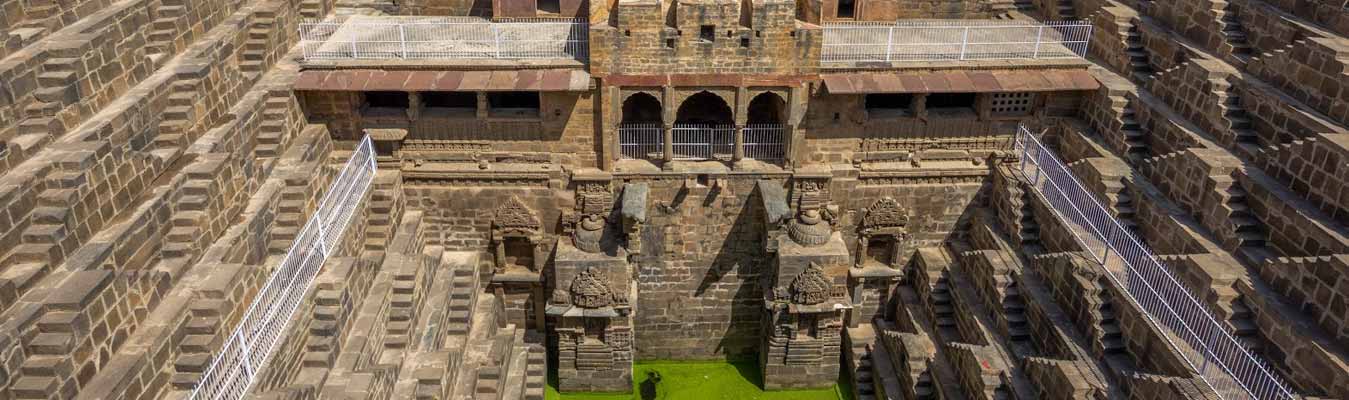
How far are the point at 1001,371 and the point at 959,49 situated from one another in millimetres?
7657

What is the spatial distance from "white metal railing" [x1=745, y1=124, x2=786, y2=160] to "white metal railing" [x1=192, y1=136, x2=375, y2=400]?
28.1 ft

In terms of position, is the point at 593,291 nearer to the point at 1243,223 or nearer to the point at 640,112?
the point at 640,112

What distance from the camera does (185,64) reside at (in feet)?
53.9

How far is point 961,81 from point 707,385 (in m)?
9.47

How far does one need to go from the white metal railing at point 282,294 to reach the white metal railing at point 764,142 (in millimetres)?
8576

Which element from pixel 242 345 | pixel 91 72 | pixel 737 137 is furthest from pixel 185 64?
pixel 737 137

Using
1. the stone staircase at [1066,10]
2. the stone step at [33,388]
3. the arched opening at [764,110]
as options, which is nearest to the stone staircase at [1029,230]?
the arched opening at [764,110]

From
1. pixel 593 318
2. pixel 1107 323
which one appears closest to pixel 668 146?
pixel 593 318

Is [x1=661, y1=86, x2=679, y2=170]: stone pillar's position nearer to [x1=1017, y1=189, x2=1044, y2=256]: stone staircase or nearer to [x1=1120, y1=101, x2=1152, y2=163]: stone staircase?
[x1=1017, y1=189, x2=1044, y2=256]: stone staircase

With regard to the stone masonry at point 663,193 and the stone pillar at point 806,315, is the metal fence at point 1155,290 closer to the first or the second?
the stone masonry at point 663,193

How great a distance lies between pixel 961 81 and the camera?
19344mm

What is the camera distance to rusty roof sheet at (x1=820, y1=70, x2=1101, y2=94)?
19078 millimetres

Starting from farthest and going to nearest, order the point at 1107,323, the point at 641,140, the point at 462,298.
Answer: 1. the point at 641,140
2. the point at 462,298
3. the point at 1107,323

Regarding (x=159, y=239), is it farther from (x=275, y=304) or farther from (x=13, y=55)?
(x=13, y=55)
